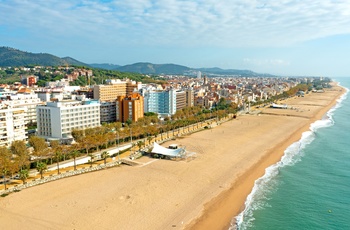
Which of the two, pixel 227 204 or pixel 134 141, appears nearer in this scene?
pixel 227 204

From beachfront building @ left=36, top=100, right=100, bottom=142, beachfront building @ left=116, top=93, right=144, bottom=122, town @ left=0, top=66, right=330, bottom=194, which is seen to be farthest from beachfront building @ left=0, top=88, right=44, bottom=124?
beachfront building @ left=116, top=93, right=144, bottom=122

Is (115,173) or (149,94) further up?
(149,94)

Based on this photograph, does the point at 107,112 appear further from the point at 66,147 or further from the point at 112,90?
the point at 66,147

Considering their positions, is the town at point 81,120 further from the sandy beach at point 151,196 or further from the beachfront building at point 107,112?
the sandy beach at point 151,196

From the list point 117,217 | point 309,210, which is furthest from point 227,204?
point 117,217

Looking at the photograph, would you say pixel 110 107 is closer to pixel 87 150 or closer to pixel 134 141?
pixel 134 141

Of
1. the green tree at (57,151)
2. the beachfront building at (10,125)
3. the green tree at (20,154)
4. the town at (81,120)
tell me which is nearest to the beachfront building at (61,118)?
the town at (81,120)
